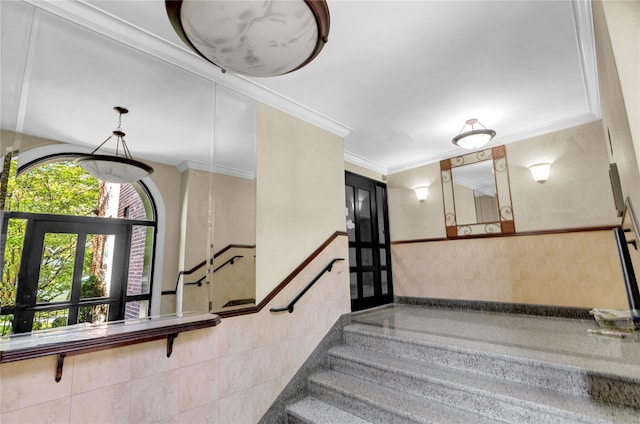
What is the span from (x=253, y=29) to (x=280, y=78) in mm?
1332

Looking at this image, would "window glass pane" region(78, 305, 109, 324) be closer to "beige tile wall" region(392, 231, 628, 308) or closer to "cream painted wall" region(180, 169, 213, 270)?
"cream painted wall" region(180, 169, 213, 270)

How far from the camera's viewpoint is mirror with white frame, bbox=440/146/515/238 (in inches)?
155

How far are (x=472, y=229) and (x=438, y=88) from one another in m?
2.26

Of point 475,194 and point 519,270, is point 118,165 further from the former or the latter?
point 519,270

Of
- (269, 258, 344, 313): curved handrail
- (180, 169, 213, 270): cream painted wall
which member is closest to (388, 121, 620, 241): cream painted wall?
(269, 258, 344, 313): curved handrail

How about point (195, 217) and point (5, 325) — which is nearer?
point (5, 325)

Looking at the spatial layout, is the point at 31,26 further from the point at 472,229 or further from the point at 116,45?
the point at 472,229

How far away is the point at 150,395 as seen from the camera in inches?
67.9

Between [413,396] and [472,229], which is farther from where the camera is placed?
[472,229]

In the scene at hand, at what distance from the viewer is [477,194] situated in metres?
4.14

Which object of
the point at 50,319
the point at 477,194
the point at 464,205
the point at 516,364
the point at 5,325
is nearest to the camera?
the point at 5,325

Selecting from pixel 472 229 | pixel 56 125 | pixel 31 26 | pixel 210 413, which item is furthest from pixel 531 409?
pixel 31 26

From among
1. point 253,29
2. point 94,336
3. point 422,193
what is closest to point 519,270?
point 422,193

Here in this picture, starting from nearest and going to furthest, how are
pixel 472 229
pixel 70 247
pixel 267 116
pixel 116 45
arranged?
pixel 70 247 → pixel 116 45 → pixel 267 116 → pixel 472 229
